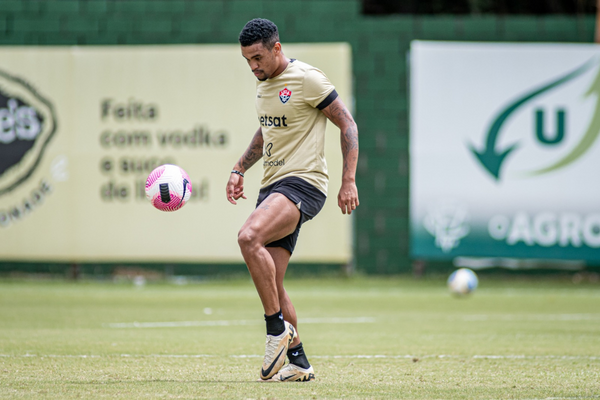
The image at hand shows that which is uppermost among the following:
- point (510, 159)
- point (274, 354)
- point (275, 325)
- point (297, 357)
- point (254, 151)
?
point (254, 151)

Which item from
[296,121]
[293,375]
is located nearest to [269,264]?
[293,375]

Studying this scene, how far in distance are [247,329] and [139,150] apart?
23.4ft

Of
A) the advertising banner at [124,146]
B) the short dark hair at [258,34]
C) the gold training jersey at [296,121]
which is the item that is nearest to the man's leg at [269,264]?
the gold training jersey at [296,121]

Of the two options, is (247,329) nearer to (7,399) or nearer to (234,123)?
(7,399)

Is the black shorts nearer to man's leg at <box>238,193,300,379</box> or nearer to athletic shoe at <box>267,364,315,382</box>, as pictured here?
man's leg at <box>238,193,300,379</box>

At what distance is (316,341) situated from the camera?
26.8ft

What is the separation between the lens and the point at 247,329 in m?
9.31

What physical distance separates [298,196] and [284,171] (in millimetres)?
221

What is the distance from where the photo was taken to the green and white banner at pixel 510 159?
15.3 metres

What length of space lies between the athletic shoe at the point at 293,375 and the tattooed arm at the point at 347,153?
1113 millimetres

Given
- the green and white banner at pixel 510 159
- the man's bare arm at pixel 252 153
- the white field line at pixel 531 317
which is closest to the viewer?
the man's bare arm at pixel 252 153

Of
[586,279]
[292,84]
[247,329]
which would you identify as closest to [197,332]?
[247,329]

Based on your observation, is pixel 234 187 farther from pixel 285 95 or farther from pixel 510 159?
pixel 510 159

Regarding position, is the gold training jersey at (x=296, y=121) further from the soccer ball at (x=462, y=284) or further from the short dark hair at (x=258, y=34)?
the soccer ball at (x=462, y=284)
